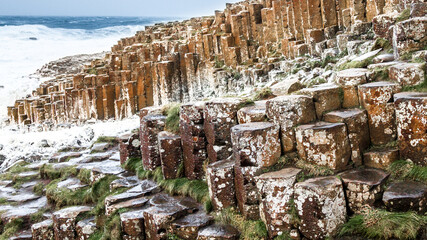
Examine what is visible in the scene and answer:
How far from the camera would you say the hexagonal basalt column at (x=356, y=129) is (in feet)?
20.2

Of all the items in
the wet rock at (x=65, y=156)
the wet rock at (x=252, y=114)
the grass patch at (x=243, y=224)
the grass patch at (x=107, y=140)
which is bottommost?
the wet rock at (x=65, y=156)

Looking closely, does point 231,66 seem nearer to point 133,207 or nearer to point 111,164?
point 111,164

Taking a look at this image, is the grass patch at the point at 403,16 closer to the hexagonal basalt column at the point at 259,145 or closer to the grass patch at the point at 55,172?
the hexagonal basalt column at the point at 259,145

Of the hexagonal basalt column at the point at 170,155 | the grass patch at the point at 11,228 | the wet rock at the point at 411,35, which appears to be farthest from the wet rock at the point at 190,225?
the grass patch at the point at 11,228

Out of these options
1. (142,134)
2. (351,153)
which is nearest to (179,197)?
(142,134)

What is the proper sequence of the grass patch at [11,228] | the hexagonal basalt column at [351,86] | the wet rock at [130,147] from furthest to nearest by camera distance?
the wet rock at [130,147], the grass patch at [11,228], the hexagonal basalt column at [351,86]

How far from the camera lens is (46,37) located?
6094 centimetres

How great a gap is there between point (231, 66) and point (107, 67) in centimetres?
948

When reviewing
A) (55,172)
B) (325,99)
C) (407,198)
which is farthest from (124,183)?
(407,198)

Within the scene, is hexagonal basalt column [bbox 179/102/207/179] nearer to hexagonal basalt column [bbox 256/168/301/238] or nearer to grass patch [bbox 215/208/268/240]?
grass patch [bbox 215/208/268/240]

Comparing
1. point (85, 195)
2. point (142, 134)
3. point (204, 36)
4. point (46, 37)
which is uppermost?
point (46, 37)

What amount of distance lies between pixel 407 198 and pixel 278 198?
1708mm

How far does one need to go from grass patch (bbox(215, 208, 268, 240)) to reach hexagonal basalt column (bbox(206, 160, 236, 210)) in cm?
15

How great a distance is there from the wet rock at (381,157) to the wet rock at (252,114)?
1.78 metres
